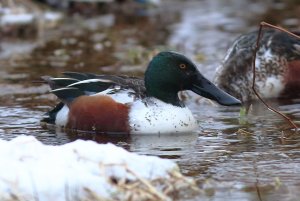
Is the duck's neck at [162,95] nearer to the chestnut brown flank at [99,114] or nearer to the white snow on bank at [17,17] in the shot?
the chestnut brown flank at [99,114]

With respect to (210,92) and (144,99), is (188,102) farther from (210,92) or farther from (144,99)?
(144,99)

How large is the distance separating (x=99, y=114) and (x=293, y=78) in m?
2.55

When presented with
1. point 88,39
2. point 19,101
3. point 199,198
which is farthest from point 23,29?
point 199,198

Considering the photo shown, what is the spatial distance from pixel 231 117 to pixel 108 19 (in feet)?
30.6

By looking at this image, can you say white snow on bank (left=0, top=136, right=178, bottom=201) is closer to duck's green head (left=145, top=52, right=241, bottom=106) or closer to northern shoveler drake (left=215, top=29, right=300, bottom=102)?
duck's green head (left=145, top=52, right=241, bottom=106)

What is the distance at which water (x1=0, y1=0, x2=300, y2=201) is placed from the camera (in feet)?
18.6

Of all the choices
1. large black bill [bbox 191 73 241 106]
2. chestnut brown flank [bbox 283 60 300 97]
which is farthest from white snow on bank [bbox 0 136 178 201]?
chestnut brown flank [bbox 283 60 300 97]

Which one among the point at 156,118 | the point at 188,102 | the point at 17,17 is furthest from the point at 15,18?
the point at 156,118

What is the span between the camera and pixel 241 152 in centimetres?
636

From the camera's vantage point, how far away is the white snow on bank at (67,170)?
15.5 feet

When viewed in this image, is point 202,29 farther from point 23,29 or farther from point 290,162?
point 290,162

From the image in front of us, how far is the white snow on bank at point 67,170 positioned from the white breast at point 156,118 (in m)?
1.84

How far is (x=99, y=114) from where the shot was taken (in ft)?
23.4

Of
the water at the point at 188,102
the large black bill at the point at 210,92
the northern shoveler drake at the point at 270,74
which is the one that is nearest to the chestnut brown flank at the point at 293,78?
the northern shoveler drake at the point at 270,74
